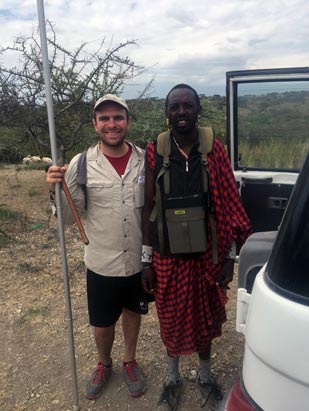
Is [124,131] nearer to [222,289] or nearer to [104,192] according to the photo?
[104,192]

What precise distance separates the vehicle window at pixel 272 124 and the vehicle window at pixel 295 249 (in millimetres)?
1906

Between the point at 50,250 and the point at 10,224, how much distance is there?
3.67 ft

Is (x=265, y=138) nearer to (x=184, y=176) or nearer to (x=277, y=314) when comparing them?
(x=184, y=176)

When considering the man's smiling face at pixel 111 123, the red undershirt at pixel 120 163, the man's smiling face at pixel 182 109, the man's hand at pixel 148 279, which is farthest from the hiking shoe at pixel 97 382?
the man's smiling face at pixel 182 109

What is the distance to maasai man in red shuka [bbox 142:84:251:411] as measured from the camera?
202cm

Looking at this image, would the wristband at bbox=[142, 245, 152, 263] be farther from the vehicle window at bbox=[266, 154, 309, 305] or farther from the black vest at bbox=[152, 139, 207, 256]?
the vehicle window at bbox=[266, 154, 309, 305]

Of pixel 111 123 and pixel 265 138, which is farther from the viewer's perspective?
pixel 265 138

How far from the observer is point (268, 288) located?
3.12 ft

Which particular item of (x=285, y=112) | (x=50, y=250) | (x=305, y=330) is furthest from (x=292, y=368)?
(x=50, y=250)

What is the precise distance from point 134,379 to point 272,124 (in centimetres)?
197

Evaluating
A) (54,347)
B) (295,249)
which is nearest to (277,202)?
(54,347)

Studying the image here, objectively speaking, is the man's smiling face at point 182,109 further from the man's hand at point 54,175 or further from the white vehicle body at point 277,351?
the white vehicle body at point 277,351

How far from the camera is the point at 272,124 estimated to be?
2.96 metres

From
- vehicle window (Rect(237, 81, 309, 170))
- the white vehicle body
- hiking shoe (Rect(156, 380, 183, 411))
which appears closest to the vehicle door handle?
vehicle window (Rect(237, 81, 309, 170))
